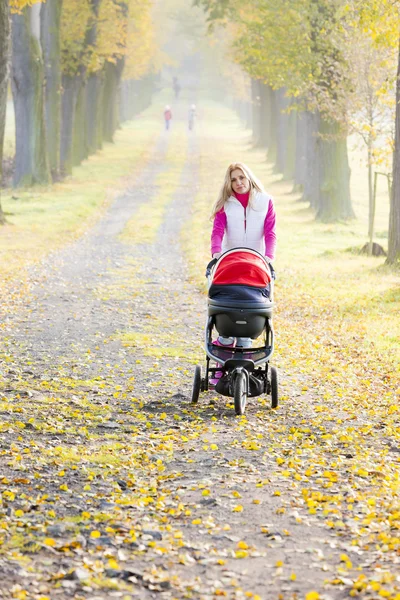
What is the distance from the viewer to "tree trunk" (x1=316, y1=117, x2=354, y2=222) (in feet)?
89.4

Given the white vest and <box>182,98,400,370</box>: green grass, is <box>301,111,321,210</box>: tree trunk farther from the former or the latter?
the white vest

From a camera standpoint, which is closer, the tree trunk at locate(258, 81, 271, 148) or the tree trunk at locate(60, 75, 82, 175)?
the tree trunk at locate(60, 75, 82, 175)

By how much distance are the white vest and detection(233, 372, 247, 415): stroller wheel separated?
1.38m

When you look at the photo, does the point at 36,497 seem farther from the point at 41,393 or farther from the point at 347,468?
the point at 41,393

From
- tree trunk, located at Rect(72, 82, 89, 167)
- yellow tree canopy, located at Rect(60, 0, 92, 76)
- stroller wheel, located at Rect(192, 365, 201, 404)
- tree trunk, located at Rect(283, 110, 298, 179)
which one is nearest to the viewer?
stroller wheel, located at Rect(192, 365, 201, 404)

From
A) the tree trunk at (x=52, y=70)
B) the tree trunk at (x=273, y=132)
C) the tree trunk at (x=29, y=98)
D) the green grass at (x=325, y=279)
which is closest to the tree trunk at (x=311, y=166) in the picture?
the green grass at (x=325, y=279)

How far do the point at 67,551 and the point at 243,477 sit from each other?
1.82 metres

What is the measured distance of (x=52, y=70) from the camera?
32625 millimetres

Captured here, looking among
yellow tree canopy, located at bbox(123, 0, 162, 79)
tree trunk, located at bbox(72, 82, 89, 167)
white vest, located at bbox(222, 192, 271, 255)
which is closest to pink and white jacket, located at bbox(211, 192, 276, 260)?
white vest, located at bbox(222, 192, 271, 255)

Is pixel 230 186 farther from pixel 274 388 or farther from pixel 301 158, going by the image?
pixel 301 158

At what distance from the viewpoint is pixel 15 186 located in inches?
1225

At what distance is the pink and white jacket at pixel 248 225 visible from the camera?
9.14 m

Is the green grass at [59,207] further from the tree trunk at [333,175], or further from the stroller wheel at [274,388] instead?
the stroller wheel at [274,388]

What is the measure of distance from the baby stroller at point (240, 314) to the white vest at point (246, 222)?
1.35 feet
